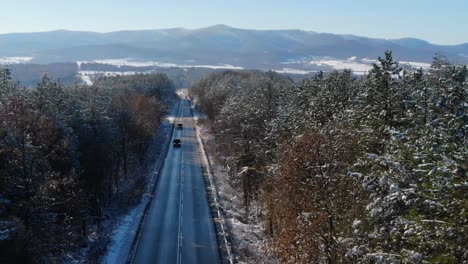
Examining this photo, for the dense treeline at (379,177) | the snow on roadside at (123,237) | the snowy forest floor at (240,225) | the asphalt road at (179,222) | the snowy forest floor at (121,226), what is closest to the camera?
the dense treeline at (379,177)

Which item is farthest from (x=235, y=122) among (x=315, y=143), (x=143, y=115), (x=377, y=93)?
(x=315, y=143)

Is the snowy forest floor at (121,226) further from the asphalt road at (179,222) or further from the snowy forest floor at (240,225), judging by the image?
the snowy forest floor at (240,225)

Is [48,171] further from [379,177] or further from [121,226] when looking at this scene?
[379,177]

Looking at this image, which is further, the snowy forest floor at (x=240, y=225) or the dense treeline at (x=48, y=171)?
the snowy forest floor at (x=240, y=225)

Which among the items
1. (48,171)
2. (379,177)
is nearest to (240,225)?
(48,171)

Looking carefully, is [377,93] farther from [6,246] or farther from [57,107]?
[57,107]

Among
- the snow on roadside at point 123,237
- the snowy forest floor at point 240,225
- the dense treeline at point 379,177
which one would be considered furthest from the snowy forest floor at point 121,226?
the dense treeline at point 379,177
